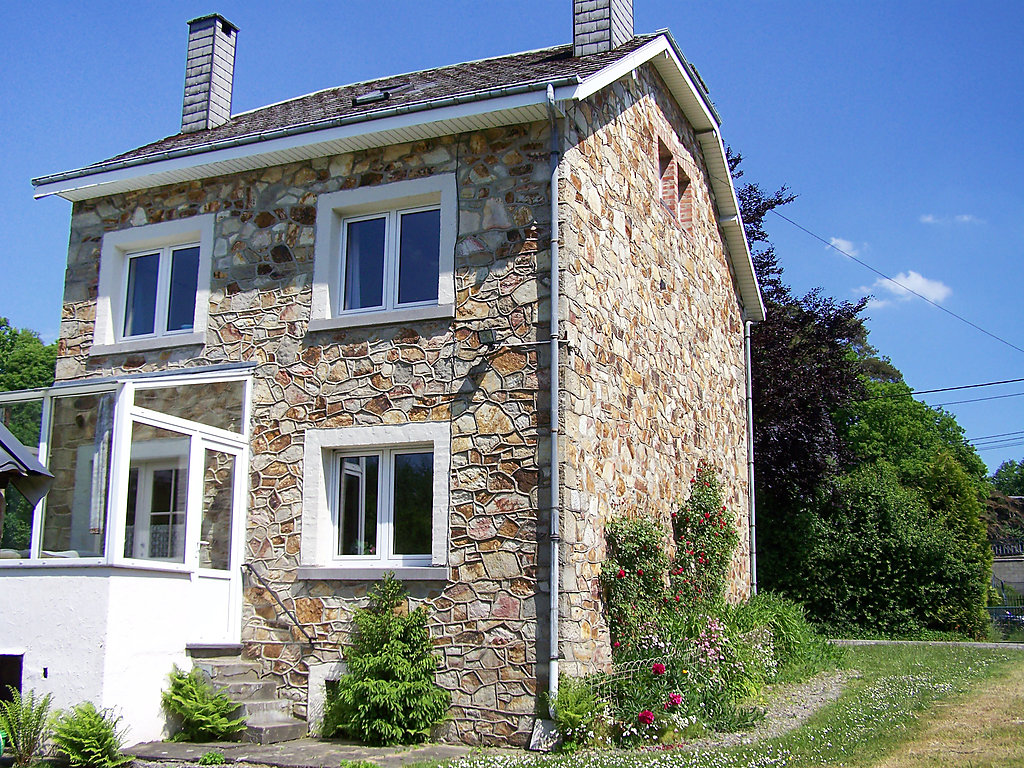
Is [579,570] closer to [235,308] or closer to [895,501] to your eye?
[235,308]

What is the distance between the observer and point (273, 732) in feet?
29.9

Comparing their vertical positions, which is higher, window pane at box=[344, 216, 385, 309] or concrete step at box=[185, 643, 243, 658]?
window pane at box=[344, 216, 385, 309]

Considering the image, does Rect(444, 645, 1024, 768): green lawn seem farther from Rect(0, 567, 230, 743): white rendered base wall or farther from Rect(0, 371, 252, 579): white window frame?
Rect(0, 371, 252, 579): white window frame

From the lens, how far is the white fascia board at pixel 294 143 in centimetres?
955

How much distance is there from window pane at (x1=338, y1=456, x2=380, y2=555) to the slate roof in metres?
3.62

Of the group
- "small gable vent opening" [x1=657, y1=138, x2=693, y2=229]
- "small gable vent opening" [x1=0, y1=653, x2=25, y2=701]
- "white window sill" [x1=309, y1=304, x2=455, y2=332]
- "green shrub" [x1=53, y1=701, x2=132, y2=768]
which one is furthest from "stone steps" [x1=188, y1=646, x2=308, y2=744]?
"small gable vent opening" [x1=657, y1=138, x2=693, y2=229]

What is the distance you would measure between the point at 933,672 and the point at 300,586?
9051 mm

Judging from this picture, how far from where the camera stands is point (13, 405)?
32.2 ft

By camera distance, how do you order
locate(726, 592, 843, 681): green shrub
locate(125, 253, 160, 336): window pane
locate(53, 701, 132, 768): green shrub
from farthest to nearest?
locate(726, 592, 843, 681): green shrub
locate(125, 253, 160, 336): window pane
locate(53, 701, 132, 768): green shrub

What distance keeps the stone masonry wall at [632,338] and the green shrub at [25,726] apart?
4676 millimetres

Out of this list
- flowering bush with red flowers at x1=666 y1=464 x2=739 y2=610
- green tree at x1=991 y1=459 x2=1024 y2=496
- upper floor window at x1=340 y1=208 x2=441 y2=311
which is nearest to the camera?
upper floor window at x1=340 y1=208 x2=441 y2=311

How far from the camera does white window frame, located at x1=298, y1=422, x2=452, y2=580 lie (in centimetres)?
948

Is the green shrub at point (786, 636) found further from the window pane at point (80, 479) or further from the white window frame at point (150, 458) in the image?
the window pane at point (80, 479)

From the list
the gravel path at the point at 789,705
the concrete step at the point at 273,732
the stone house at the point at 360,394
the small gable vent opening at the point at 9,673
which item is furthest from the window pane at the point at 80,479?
the gravel path at the point at 789,705
